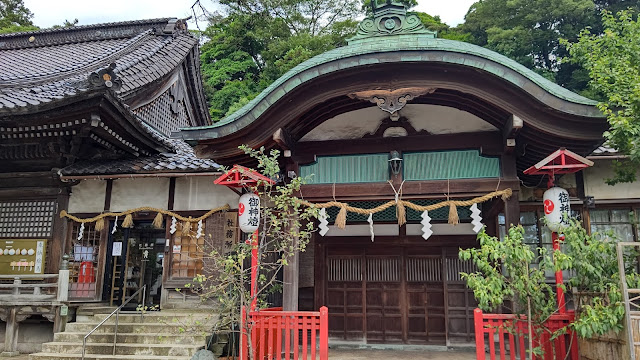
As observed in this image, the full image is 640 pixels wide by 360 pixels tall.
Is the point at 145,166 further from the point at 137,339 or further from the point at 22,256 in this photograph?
Result: the point at 137,339

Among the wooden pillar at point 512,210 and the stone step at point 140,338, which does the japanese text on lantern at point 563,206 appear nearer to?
the wooden pillar at point 512,210

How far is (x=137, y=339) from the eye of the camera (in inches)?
358

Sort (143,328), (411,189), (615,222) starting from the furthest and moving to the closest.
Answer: (143,328) → (615,222) → (411,189)

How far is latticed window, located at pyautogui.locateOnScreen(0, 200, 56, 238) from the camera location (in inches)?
443

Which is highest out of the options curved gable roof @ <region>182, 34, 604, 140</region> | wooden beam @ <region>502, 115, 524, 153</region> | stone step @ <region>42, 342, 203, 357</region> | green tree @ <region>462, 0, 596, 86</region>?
green tree @ <region>462, 0, 596, 86</region>

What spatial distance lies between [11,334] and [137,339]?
143 inches

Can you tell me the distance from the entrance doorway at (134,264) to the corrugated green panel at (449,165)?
7935 mm

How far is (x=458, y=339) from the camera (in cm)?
959

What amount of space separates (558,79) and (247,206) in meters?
26.9

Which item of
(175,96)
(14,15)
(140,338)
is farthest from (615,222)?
(14,15)

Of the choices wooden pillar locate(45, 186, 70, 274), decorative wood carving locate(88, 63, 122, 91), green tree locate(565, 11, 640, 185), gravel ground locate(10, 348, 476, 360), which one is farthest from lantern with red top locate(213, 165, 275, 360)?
wooden pillar locate(45, 186, 70, 274)

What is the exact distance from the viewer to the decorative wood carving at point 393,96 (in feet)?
22.9

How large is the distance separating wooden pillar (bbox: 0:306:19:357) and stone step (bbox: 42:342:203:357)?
1748 millimetres

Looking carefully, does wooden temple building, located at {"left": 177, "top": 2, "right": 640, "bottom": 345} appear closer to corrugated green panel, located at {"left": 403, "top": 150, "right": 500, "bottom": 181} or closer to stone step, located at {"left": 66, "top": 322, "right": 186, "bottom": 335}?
corrugated green panel, located at {"left": 403, "top": 150, "right": 500, "bottom": 181}
